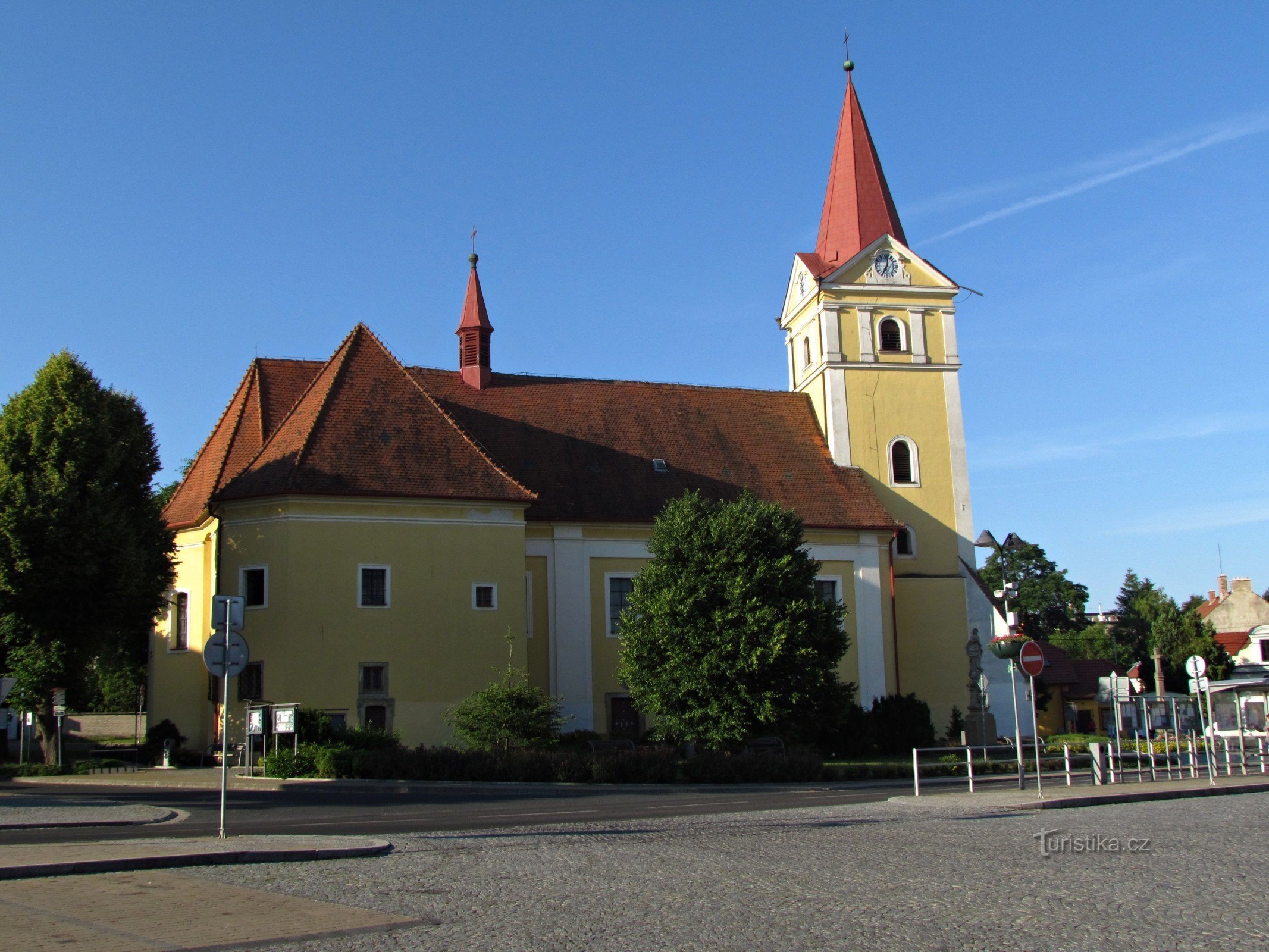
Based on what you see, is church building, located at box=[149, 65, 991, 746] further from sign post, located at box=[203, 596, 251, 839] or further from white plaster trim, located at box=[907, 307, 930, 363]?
sign post, located at box=[203, 596, 251, 839]

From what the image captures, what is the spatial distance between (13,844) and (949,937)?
10633 mm

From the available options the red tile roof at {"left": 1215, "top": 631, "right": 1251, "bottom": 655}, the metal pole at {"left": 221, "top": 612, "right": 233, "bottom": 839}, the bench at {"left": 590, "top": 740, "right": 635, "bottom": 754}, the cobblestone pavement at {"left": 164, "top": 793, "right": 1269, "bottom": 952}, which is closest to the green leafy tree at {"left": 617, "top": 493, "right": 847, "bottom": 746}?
the bench at {"left": 590, "top": 740, "right": 635, "bottom": 754}

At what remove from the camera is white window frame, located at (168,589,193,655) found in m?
34.8

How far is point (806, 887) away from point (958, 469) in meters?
35.5

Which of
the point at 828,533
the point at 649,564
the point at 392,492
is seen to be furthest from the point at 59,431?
the point at 828,533

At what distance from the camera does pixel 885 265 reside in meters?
44.8

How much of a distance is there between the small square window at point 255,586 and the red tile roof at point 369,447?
205 cm

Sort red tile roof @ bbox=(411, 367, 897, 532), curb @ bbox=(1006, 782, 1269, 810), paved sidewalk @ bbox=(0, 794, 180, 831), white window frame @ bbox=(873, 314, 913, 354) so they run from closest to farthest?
paved sidewalk @ bbox=(0, 794, 180, 831), curb @ bbox=(1006, 782, 1269, 810), red tile roof @ bbox=(411, 367, 897, 532), white window frame @ bbox=(873, 314, 913, 354)

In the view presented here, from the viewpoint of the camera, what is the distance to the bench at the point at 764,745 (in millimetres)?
30266

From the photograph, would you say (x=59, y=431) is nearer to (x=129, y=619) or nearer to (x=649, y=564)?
(x=129, y=619)

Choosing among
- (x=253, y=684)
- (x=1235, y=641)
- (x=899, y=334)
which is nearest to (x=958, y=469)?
(x=899, y=334)

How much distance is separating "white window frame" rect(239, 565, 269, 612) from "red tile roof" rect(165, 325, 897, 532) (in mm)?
1978

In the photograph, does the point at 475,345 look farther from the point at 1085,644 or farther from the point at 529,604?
the point at 1085,644

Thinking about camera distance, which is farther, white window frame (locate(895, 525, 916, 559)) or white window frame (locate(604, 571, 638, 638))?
white window frame (locate(895, 525, 916, 559))
